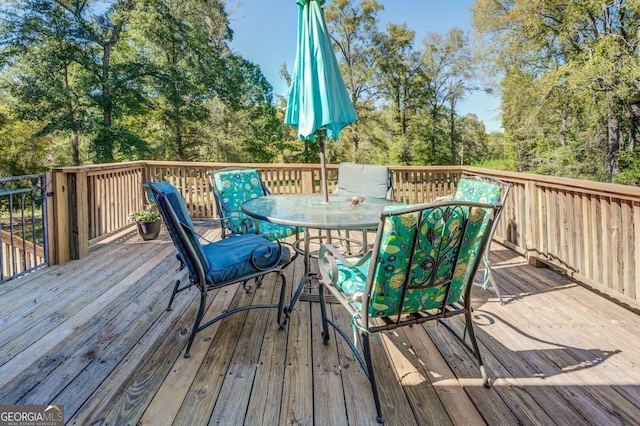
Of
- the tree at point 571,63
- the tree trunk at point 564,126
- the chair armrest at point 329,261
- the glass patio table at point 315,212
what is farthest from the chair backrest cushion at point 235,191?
the tree trunk at point 564,126

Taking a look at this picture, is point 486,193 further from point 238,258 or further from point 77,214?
point 77,214

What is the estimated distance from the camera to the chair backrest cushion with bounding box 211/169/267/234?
11.0ft

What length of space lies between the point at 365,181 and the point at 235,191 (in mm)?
1354

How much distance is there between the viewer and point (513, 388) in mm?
1706

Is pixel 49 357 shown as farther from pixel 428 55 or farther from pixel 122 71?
pixel 428 55

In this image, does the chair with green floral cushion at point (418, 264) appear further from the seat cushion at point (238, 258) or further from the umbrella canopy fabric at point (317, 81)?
the umbrella canopy fabric at point (317, 81)

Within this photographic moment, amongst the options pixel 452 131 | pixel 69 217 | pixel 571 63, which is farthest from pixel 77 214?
pixel 452 131

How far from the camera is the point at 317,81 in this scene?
103 inches

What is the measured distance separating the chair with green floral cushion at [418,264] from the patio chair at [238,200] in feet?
5.06

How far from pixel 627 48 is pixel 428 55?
29.9 ft

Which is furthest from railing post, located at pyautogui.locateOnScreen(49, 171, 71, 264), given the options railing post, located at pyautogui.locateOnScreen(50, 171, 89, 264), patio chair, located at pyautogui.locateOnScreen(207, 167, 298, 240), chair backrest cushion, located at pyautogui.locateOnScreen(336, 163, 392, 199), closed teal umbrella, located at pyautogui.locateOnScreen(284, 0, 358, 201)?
chair backrest cushion, located at pyautogui.locateOnScreen(336, 163, 392, 199)

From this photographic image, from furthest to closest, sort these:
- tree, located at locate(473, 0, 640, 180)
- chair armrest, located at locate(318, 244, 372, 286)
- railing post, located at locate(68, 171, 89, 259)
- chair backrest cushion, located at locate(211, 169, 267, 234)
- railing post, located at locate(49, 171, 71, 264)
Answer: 1. tree, located at locate(473, 0, 640, 180)
2. railing post, located at locate(68, 171, 89, 259)
3. railing post, located at locate(49, 171, 71, 264)
4. chair backrest cushion, located at locate(211, 169, 267, 234)
5. chair armrest, located at locate(318, 244, 372, 286)

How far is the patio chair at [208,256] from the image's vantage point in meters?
1.96

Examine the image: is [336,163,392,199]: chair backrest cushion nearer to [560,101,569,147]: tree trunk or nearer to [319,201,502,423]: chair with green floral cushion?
[319,201,502,423]: chair with green floral cushion
